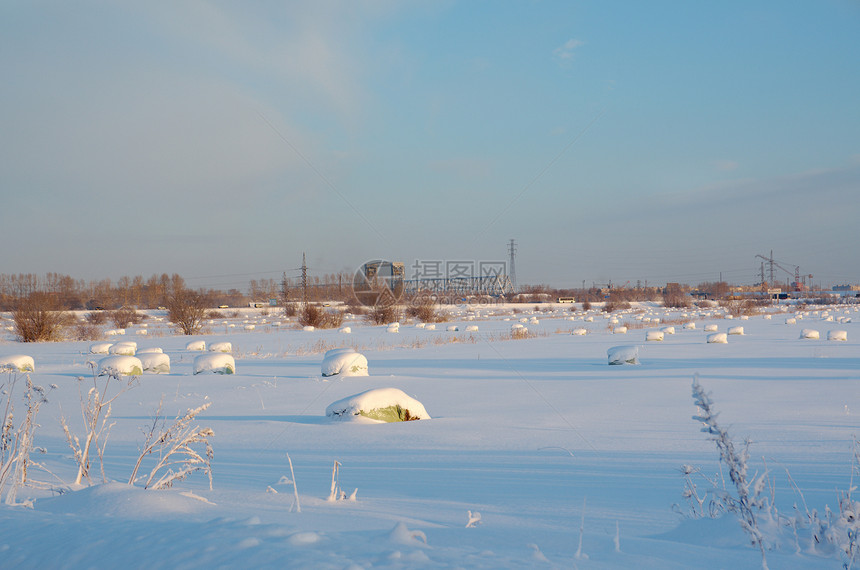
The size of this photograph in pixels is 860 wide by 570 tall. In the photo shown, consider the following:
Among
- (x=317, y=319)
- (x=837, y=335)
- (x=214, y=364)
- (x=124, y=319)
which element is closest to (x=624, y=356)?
(x=214, y=364)

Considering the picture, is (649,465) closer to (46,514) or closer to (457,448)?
(457,448)

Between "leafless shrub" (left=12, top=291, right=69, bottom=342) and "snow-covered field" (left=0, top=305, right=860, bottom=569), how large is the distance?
15.1m

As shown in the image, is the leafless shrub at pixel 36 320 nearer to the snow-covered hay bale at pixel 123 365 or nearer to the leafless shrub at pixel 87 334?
the leafless shrub at pixel 87 334

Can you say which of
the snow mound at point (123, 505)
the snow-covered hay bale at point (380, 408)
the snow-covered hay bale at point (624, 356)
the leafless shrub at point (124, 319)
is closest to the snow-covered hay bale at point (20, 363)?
the snow-covered hay bale at point (380, 408)

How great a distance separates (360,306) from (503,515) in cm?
4413

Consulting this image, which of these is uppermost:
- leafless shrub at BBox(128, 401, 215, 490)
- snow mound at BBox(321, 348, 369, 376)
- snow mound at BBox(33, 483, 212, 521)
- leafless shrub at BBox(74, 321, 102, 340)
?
snow mound at BBox(33, 483, 212, 521)

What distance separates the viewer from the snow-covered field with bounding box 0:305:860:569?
177 centimetres

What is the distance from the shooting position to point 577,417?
7.96 m

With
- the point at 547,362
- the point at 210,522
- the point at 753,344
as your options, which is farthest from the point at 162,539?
the point at 753,344

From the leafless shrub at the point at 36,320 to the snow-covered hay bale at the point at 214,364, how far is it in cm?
1869

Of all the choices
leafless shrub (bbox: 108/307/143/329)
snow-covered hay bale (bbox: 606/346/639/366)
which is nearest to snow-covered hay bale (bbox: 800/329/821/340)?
snow-covered hay bale (bbox: 606/346/639/366)

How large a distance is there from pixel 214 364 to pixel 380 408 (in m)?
7.57

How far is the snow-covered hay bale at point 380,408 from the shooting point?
313 inches

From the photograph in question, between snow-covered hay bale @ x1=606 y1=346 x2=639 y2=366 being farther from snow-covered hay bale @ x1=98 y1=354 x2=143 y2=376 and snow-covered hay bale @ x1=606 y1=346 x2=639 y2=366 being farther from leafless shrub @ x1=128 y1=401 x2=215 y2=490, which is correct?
leafless shrub @ x1=128 y1=401 x2=215 y2=490
